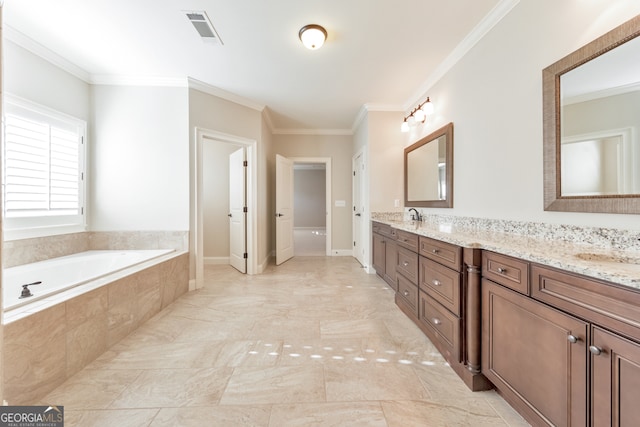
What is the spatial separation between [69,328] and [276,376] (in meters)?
1.35

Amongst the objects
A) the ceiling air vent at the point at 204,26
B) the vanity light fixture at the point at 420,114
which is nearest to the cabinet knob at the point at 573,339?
the vanity light fixture at the point at 420,114

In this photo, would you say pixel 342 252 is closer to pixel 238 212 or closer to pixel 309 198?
pixel 238 212

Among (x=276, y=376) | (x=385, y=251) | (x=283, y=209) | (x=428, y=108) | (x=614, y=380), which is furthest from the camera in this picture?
(x=283, y=209)

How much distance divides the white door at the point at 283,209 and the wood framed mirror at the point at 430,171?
2160mm

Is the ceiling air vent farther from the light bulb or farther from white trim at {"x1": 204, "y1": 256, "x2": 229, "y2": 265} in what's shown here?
white trim at {"x1": 204, "y1": 256, "x2": 229, "y2": 265}

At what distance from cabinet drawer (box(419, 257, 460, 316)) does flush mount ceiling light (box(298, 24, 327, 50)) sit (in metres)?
2.09

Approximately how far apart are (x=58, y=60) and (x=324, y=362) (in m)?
3.88

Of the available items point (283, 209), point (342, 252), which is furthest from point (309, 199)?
point (283, 209)

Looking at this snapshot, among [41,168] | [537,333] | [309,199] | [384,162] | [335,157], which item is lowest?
[537,333]

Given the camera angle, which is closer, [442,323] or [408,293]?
[442,323]

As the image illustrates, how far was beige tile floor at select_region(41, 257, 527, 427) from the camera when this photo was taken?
1.27 m

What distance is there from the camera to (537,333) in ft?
3.54

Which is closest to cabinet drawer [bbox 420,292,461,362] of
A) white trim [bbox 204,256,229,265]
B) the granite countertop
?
the granite countertop

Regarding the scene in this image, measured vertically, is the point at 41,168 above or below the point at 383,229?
above
